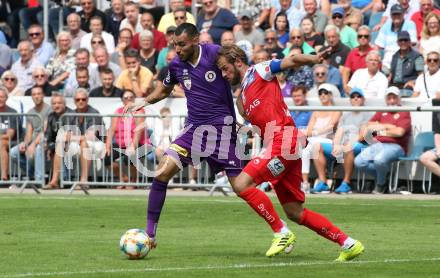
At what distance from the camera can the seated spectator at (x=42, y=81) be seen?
22.9m

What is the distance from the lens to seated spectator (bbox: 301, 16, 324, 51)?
22.3 m

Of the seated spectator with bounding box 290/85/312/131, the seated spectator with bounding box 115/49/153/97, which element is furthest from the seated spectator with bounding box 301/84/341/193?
the seated spectator with bounding box 115/49/153/97

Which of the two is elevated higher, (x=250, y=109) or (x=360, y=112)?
(x=250, y=109)

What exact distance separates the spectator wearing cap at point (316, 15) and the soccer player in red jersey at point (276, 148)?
38.8 ft

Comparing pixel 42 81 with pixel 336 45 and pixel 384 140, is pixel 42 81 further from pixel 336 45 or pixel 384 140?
pixel 384 140

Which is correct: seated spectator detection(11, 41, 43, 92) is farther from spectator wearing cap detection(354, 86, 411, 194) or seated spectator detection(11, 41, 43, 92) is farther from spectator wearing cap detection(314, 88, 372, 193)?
spectator wearing cap detection(354, 86, 411, 194)

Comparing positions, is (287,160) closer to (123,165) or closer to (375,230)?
(375,230)

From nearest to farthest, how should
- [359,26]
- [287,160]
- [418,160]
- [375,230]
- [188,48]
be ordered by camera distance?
[287,160] < [188,48] < [375,230] < [418,160] < [359,26]

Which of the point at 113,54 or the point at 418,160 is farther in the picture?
the point at 113,54

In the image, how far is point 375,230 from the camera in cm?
1377

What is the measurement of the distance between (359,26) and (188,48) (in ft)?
38.5

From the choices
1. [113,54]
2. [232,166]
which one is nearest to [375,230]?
[232,166]

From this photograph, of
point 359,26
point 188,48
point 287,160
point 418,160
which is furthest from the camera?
point 359,26

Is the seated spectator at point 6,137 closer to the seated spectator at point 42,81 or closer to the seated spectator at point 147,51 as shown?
the seated spectator at point 42,81
